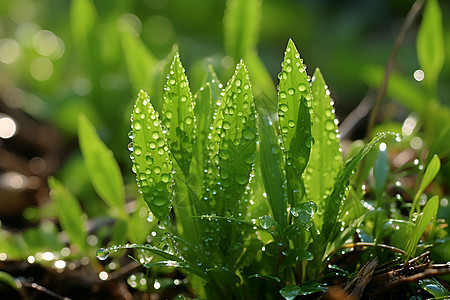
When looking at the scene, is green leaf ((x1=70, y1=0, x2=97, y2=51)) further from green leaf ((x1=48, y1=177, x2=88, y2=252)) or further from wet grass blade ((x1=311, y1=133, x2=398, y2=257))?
wet grass blade ((x1=311, y1=133, x2=398, y2=257))

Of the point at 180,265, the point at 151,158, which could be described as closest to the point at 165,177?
the point at 151,158

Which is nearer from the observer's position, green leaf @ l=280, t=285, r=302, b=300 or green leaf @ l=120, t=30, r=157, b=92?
green leaf @ l=280, t=285, r=302, b=300

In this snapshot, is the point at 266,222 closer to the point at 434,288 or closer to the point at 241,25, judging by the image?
the point at 434,288

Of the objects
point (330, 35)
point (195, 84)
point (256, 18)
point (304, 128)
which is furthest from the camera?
point (330, 35)

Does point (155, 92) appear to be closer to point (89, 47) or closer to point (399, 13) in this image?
point (89, 47)

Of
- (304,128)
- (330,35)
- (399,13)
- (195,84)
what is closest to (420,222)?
(304,128)

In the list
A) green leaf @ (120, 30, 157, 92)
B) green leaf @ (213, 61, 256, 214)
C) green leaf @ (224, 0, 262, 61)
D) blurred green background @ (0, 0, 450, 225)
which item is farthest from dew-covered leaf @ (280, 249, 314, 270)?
green leaf @ (120, 30, 157, 92)

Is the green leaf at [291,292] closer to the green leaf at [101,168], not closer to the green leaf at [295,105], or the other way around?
the green leaf at [295,105]
